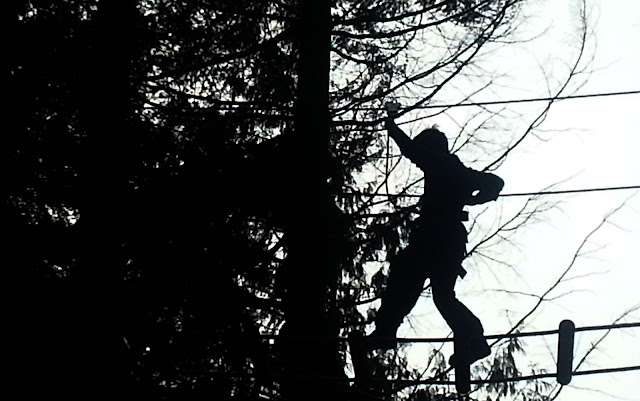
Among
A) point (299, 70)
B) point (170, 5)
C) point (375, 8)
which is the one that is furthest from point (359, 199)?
point (170, 5)

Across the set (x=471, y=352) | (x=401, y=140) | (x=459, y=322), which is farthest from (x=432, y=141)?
(x=471, y=352)

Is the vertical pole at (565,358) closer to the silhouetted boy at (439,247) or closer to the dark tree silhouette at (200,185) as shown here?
the silhouetted boy at (439,247)

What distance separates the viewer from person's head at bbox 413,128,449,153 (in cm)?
826

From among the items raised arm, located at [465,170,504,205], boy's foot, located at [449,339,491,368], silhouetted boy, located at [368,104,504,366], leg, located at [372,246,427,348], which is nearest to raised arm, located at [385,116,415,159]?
silhouetted boy, located at [368,104,504,366]

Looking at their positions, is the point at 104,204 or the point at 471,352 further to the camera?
the point at 104,204

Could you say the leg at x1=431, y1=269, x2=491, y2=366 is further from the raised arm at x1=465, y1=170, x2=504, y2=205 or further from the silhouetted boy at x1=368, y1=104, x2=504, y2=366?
the raised arm at x1=465, y1=170, x2=504, y2=205

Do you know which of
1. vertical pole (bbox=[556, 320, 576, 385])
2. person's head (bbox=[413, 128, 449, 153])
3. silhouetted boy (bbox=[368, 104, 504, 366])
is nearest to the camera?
vertical pole (bbox=[556, 320, 576, 385])

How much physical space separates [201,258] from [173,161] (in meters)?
0.98

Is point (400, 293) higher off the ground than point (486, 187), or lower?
lower

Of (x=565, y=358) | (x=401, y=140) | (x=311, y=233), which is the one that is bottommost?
(x=565, y=358)

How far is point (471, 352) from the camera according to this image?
7.97 metres

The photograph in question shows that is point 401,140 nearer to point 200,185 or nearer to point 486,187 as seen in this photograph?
point 486,187

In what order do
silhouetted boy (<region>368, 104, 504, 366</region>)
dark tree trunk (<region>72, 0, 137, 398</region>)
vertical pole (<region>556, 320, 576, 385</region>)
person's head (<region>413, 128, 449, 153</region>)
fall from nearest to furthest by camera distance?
vertical pole (<region>556, 320, 576, 385</region>)
silhouetted boy (<region>368, 104, 504, 366</region>)
person's head (<region>413, 128, 449, 153</region>)
dark tree trunk (<region>72, 0, 137, 398</region>)

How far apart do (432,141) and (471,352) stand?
157 centimetres
